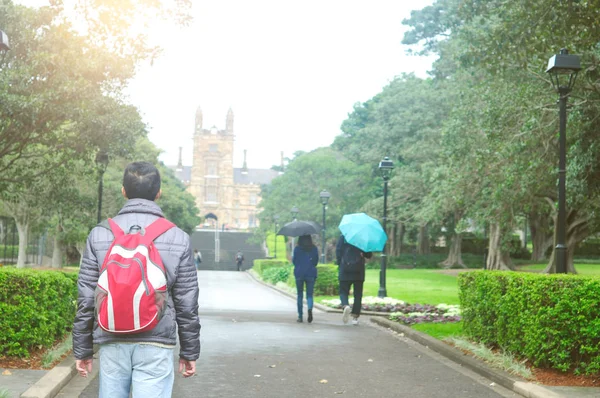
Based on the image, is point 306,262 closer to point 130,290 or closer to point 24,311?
point 24,311

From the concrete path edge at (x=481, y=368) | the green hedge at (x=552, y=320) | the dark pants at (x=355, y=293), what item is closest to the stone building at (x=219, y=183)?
the dark pants at (x=355, y=293)

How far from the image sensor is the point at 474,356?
9.50 m

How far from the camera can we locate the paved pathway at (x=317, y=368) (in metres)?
7.54

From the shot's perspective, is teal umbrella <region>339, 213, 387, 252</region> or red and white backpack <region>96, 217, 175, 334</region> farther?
teal umbrella <region>339, 213, 387, 252</region>

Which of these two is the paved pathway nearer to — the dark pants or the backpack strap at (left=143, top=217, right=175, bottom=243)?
the dark pants

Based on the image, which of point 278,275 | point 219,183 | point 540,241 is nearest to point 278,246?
point 540,241

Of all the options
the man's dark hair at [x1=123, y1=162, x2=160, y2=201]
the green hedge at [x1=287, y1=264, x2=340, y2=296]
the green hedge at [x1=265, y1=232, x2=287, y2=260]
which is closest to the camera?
the man's dark hair at [x1=123, y1=162, x2=160, y2=201]

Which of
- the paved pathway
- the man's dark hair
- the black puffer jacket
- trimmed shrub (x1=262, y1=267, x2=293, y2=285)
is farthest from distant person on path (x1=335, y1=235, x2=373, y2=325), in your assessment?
trimmed shrub (x1=262, y1=267, x2=293, y2=285)

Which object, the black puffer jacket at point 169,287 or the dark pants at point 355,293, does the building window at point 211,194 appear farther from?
the black puffer jacket at point 169,287

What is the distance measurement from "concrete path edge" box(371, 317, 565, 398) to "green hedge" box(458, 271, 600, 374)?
15.8 inches

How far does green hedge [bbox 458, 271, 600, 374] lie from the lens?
7723 millimetres

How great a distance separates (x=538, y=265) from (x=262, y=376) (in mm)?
42072

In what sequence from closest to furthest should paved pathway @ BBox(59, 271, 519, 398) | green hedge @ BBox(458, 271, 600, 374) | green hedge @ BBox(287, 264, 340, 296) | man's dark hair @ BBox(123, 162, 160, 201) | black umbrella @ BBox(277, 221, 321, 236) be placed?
man's dark hair @ BBox(123, 162, 160, 201) → paved pathway @ BBox(59, 271, 519, 398) → green hedge @ BBox(458, 271, 600, 374) → black umbrella @ BBox(277, 221, 321, 236) → green hedge @ BBox(287, 264, 340, 296)

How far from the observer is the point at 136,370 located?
3793 mm
